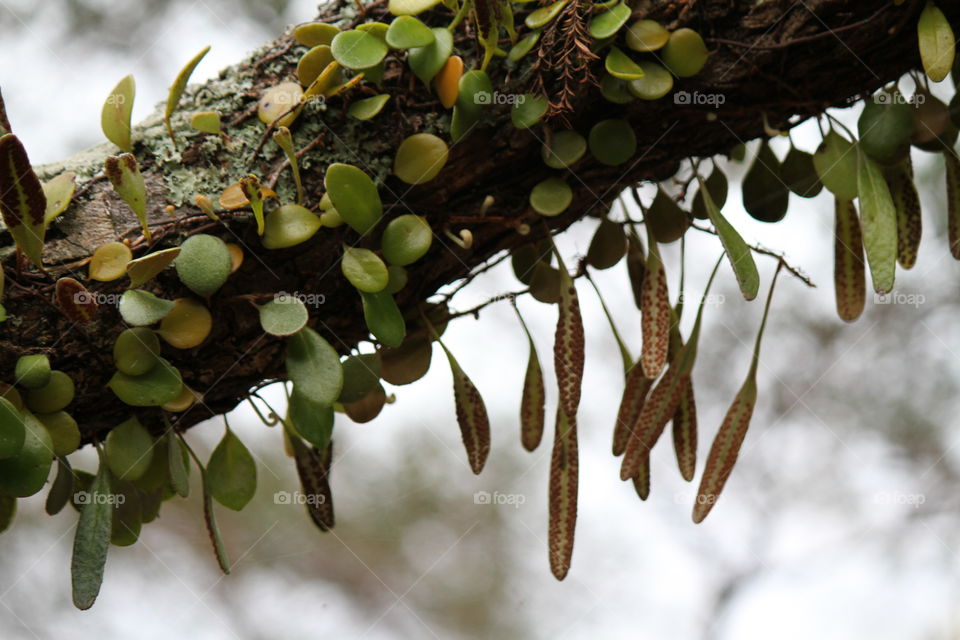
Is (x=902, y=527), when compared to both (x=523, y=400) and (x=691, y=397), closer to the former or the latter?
(x=691, y=397)

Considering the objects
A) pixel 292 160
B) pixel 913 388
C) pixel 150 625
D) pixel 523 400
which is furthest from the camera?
pixel 913 388

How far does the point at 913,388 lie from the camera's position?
1.96 meters

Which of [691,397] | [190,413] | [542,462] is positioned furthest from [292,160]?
→ [542,462]

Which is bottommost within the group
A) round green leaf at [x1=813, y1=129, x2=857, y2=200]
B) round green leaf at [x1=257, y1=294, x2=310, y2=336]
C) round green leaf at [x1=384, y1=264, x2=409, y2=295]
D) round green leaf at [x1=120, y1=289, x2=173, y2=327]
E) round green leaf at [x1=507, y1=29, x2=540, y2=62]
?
round green leaf at [x1=813, y1=129, x2=857, y2=200]

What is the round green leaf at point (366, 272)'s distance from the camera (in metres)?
0.70

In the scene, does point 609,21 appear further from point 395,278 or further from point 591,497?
point 591,497

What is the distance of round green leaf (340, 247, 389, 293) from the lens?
2.28 feet

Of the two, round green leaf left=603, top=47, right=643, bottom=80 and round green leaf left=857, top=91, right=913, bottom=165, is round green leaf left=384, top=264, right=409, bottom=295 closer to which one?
round green leaf left=603, top=47, right=643, bottom=80

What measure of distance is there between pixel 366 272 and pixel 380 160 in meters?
0.12

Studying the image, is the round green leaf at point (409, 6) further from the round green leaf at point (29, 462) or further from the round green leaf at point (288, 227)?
the round green leaf at point (29, 462)

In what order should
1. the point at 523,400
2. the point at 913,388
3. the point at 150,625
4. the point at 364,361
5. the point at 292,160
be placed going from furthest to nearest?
the point at 913,388 < the point at 150,625 < the point at 523,400 < the point at 364,361 < the point at 292,160

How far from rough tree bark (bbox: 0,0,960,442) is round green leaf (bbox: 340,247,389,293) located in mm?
40

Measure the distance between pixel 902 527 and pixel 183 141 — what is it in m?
1.99

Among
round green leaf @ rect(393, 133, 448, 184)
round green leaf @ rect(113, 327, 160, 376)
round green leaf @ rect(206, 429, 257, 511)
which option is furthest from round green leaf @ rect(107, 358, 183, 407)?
round green leaf @ rect(393, 133, 448, 184)
